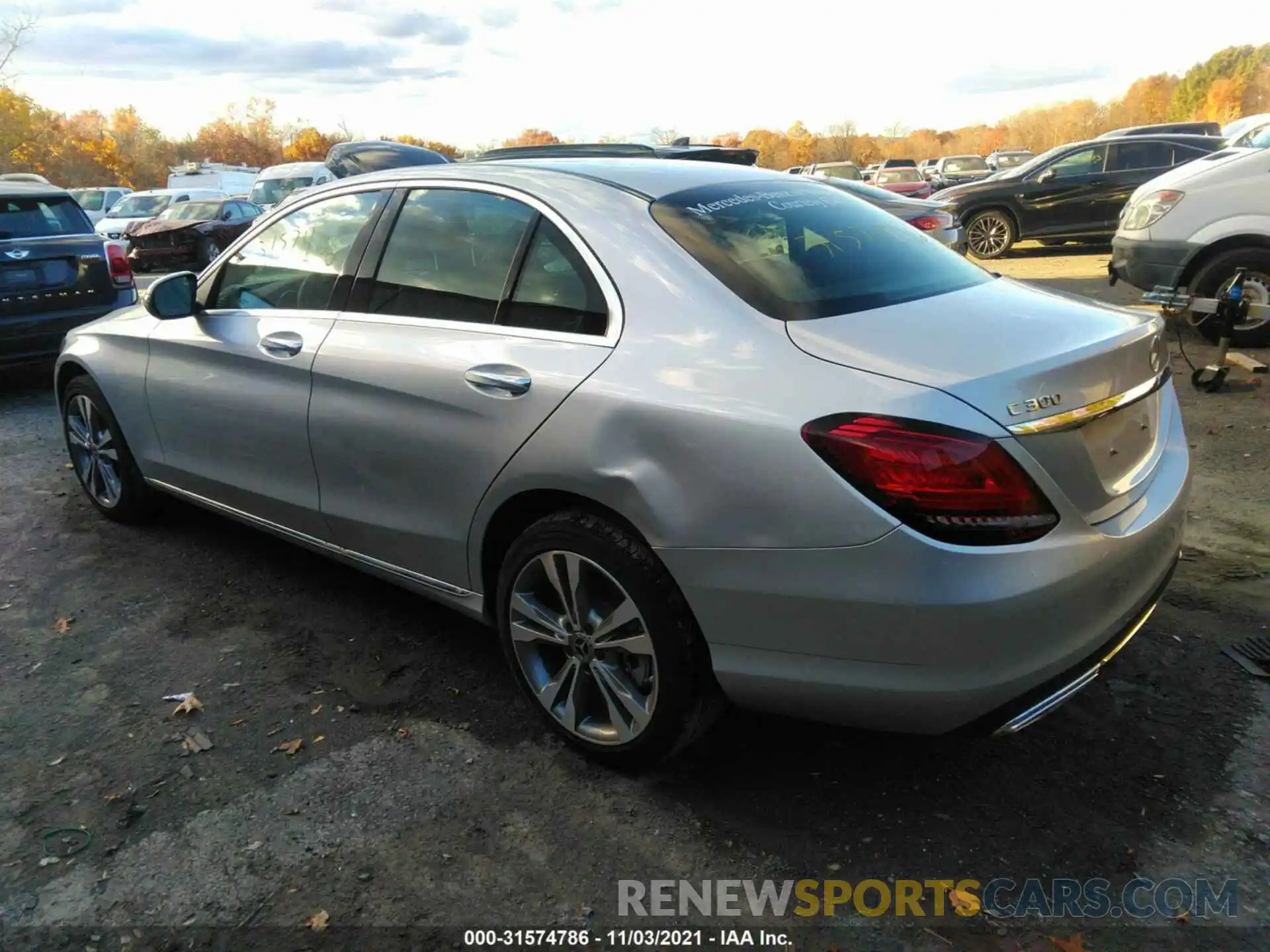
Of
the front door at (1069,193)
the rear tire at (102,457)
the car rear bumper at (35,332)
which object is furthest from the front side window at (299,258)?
the front door at (1069,193)

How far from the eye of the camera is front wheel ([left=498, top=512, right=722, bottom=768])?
7.79ft

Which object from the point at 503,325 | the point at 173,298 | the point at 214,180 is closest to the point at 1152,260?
the point at 503,325

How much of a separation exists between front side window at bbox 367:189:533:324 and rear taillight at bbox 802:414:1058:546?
1290 millimetres

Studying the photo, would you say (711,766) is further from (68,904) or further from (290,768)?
(68,904)

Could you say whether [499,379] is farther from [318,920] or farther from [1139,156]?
[1139,156]

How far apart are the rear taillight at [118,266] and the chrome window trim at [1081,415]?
314 inches

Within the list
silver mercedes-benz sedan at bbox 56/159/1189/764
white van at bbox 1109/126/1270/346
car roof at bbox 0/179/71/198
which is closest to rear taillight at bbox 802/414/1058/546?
silver mercedes-benz sedan at bbox 56/159/1189/764

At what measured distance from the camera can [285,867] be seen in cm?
237

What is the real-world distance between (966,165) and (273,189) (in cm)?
2269

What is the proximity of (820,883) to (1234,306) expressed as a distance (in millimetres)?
5402

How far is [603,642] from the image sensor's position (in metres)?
2.54

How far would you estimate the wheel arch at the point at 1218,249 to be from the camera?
6.90m

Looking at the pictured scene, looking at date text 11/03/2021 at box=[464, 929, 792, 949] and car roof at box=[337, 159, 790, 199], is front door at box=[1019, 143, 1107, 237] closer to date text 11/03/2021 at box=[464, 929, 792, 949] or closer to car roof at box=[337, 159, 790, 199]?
car roof at box=[337, 159, 790, 199]

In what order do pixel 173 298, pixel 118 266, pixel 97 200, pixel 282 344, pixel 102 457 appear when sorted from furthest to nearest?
1. pixel 97 200
2. pixel 118 266
3. pixel 102 457
4. pixel 173 298
5. pixel 282 344
